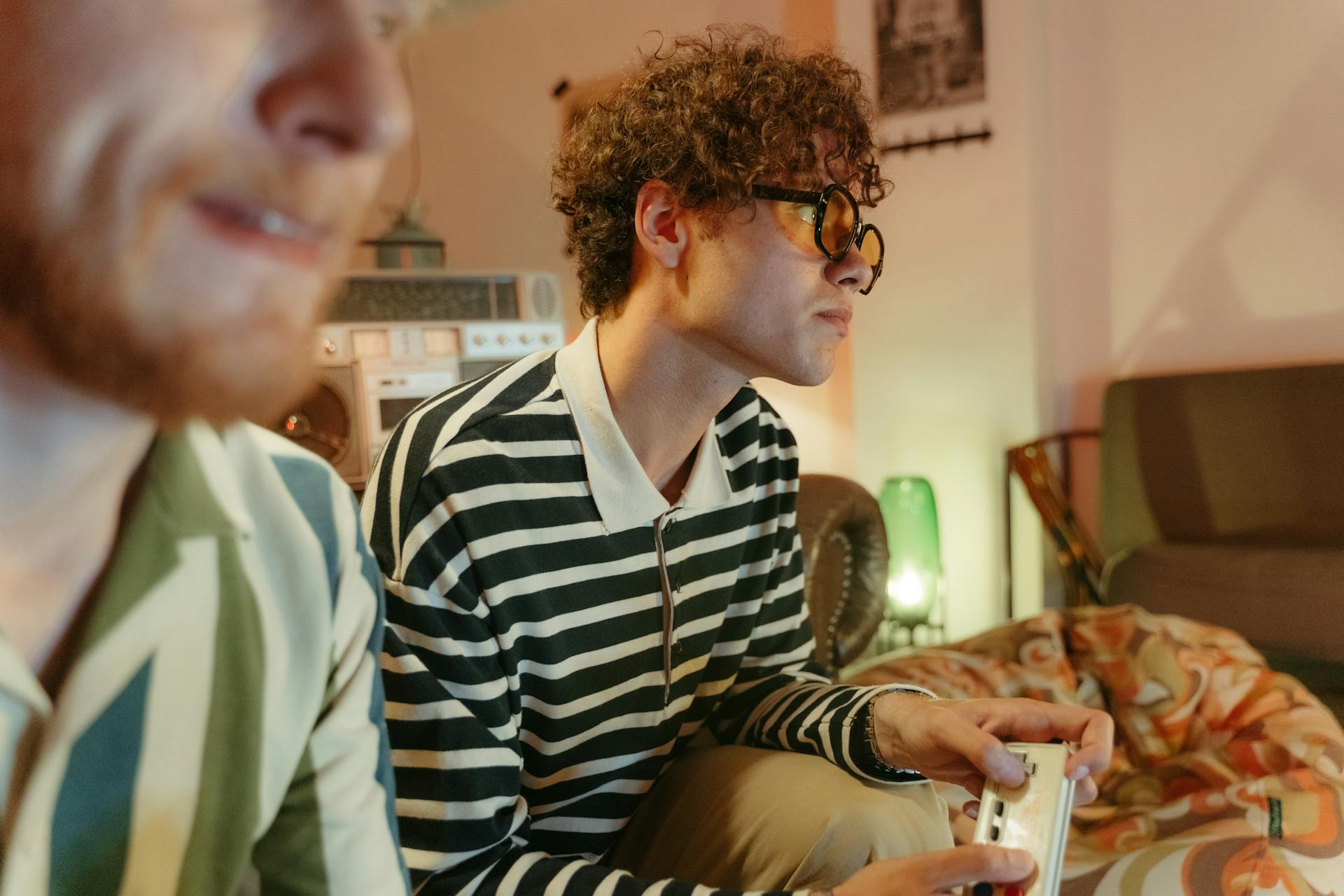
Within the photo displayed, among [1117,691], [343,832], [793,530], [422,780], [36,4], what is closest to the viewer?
[36,4]

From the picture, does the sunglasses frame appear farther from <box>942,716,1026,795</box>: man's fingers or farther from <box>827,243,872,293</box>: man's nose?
<box>942,716,1026,795</box>: man's fingers

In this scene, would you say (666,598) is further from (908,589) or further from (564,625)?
(908,589)

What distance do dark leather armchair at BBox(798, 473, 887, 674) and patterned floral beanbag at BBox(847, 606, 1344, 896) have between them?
186 millimetres

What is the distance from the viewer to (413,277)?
2.59 meters

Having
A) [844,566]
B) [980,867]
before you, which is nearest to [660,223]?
[980,867]

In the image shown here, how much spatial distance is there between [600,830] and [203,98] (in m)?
0.89

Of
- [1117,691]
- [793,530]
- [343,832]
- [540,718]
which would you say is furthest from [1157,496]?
[343,832]

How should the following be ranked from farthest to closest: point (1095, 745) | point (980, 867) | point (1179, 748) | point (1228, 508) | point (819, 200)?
point (1228, 508) → point (1179, 748) → point (819, 200) → point (1095, 745) → point (980, 867)

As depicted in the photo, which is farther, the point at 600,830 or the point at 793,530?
the point at 793,530

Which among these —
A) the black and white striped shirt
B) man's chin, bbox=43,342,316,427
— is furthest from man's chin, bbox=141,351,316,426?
the black and white striped shirt

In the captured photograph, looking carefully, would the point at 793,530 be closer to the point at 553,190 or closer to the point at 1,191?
the point at 553,190

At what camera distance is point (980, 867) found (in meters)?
0.73

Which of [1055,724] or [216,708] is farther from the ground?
[216,708]

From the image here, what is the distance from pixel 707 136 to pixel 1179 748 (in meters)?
1.33
